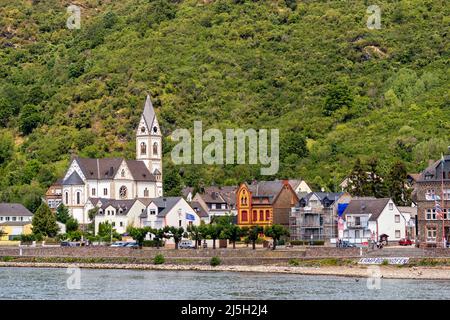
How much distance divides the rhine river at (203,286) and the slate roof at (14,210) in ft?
133

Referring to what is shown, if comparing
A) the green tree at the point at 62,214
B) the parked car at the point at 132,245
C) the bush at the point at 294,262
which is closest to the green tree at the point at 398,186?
the parked car at the point at 132,245

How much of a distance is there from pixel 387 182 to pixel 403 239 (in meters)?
15.1

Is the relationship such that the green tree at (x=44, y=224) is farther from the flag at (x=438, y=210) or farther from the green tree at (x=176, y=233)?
the flag at (x=438, y=210)

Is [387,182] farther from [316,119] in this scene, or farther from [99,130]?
[99,130]

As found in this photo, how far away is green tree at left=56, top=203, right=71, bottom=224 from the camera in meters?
133

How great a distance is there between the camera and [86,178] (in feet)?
460

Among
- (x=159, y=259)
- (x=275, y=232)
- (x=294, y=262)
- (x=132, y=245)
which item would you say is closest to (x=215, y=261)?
(x=159, y=259)

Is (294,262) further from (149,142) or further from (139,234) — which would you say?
(149,142)

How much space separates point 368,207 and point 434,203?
10.7 metres

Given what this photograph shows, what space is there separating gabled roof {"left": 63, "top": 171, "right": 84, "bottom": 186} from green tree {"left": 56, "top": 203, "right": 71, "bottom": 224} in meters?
3.57

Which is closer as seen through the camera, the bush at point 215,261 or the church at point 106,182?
the bush at point 215,261

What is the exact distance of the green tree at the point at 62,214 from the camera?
133 meters

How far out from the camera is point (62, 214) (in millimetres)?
133875

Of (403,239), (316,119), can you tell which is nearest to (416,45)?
(316,119)
